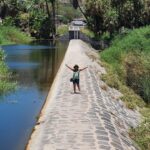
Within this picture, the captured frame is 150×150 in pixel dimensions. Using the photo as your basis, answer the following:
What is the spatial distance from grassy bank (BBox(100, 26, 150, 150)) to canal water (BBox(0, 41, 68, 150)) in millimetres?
4087

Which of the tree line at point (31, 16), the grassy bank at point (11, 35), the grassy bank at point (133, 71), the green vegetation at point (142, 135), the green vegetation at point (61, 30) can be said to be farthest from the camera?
the green vegetation at point (61, 30)

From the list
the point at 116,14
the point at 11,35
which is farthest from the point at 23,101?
the point at 11,35

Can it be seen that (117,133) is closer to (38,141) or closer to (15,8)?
(38,141)

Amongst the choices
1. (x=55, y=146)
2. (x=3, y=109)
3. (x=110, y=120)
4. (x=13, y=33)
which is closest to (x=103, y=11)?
(x=13, y=33)

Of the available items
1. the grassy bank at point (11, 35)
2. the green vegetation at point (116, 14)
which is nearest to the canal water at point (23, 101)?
the green vegetation at point (116, 14)

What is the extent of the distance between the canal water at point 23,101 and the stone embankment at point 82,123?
3.61 ft

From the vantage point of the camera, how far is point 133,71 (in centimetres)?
3375

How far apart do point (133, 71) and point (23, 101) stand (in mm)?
12408

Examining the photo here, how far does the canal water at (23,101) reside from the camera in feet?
55.3

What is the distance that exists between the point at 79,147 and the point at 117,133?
2849mm

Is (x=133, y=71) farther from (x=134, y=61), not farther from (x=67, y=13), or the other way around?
(x=67, y=13)

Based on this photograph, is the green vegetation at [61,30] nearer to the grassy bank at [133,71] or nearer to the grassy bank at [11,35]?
the grassy bank at [11,35]

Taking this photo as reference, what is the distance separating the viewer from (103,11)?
64625 millimetres

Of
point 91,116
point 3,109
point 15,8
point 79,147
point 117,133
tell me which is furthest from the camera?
point 15,8
